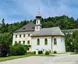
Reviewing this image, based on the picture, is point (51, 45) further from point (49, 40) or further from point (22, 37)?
point (22, 37)

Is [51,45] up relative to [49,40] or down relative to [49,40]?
down

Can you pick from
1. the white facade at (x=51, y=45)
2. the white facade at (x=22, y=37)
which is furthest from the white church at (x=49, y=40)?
the white facade at (x=22, y=37)

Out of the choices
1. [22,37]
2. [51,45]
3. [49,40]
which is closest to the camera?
[51,45]

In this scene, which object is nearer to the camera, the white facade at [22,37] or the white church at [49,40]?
the white church at [49,40]

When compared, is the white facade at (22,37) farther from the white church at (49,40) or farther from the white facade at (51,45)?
the white facade at (51,45)

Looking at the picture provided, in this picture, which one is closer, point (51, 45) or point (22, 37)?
point (51, 45)

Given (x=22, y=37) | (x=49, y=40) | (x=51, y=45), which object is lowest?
(x=51, y=45)

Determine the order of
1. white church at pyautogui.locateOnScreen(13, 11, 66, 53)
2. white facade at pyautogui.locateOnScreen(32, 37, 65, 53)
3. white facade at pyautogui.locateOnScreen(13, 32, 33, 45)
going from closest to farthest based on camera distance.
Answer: white facade at pyautogui.locateOnScreen(32, 37, 65, 53) < white church at pyautogui.locateOnScreen(13, 11, 66, 53) < white facade at pyautogui.locateOnScreen(13, 32, 33, 45)

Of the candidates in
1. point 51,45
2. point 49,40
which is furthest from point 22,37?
point 51,45

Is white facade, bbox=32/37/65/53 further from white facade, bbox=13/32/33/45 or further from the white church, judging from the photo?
white facade, bbox=13/32/33/45

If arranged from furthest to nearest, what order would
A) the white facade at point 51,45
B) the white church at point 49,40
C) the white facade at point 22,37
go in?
the white facade at point 22,37 < the white church at point 49,40 < the white facade at point 51,45

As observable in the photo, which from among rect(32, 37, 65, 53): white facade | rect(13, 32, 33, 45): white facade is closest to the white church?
rect(32, 37, 65, 53): white facade

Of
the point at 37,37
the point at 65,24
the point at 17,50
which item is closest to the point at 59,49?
the point at 37,37

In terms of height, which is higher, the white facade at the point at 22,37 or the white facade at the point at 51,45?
the white facade at the point at 22,37
